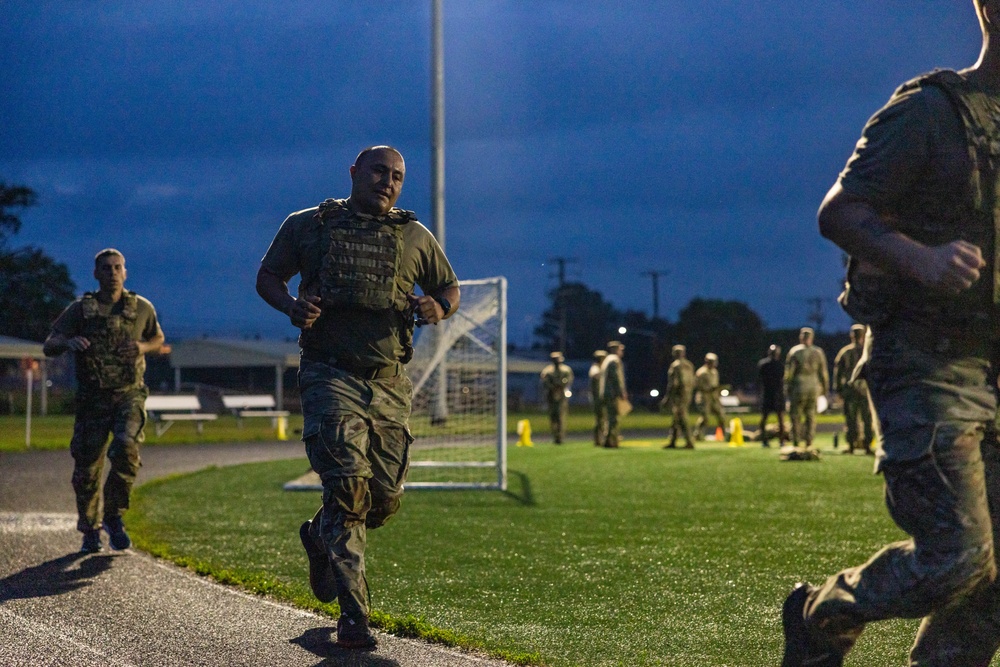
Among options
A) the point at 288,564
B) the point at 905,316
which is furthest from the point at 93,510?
the point at 905,316

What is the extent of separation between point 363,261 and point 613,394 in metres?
20.8

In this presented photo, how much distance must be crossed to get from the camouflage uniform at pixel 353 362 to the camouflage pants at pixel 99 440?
343 cm

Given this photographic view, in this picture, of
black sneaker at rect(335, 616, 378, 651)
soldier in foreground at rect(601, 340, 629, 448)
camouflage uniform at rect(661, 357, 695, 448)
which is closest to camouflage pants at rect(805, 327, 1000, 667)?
black sneaker at rect(335, 616, 378, 651)

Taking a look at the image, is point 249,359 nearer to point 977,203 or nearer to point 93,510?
point 93,510

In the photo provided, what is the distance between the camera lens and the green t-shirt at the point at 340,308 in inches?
241

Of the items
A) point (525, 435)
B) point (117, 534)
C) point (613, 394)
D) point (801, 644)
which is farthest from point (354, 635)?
point (525, 435)

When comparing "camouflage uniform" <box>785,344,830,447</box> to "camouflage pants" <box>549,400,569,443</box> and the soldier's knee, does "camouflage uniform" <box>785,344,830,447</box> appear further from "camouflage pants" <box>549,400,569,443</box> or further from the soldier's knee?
the soldier's knee

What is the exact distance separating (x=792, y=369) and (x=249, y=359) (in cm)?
5179

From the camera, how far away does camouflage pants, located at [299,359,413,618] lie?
583cm

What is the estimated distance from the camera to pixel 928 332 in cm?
364

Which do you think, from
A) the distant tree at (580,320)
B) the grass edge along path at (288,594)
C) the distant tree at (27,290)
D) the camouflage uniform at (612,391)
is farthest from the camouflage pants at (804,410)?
the distant tree at (580,320)

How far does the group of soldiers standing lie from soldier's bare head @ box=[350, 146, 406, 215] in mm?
14279

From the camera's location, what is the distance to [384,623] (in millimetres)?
6387

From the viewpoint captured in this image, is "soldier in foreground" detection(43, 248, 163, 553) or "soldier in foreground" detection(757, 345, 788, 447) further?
"soldier in foreground" detection(757, 345, 788, 447)
